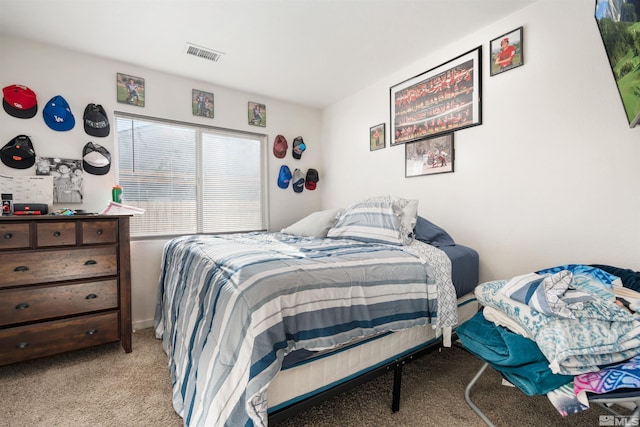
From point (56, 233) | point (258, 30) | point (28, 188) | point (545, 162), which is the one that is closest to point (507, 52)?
point (545, 162)

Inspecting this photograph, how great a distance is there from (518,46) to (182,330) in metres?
2.80

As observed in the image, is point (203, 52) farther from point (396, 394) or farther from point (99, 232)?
point (396, 394)

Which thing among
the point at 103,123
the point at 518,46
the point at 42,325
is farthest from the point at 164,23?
the point at 518,46

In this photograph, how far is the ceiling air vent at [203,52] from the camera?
7.47ft

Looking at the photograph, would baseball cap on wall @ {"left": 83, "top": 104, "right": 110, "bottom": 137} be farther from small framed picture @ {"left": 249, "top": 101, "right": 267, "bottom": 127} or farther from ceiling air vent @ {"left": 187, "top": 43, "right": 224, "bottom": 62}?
small framed picture @ {"left": 249, "top": 101, "right": 267, "bottom": 127}

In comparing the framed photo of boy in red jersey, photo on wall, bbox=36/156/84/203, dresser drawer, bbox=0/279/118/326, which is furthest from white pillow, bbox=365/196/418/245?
photo on wall, bbox=36/156/84/203

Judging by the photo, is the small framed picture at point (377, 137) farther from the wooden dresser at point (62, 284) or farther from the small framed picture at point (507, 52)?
the wooden dresser at point (62, 284)

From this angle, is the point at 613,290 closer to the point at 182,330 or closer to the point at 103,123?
the point at 182,330

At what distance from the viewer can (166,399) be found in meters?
1.56

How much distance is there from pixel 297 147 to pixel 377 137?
3.42ft

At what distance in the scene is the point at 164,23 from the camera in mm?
1979

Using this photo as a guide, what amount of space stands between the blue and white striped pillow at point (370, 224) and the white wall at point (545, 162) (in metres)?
0.65

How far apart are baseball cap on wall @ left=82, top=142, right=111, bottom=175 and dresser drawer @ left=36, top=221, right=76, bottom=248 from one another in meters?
0.70

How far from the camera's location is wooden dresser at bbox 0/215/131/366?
1.74 metres
